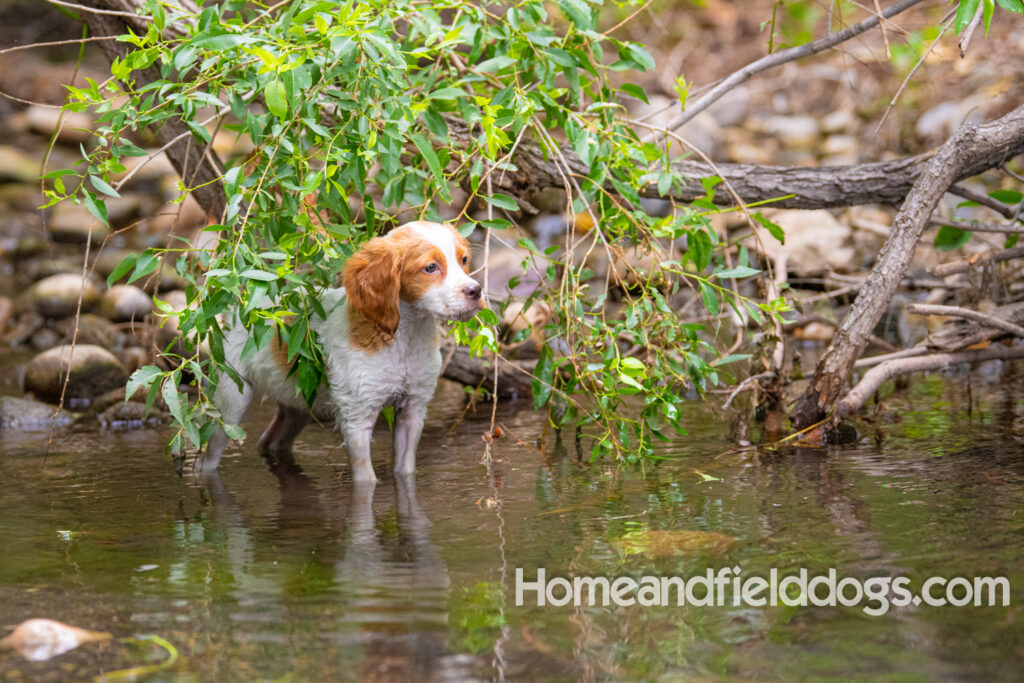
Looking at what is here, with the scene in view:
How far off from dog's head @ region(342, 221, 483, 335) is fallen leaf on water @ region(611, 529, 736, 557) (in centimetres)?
125

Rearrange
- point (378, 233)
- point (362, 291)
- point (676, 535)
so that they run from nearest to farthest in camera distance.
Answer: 1. point (676, 535)
2. point (362, 291)
3. point (378, 233)

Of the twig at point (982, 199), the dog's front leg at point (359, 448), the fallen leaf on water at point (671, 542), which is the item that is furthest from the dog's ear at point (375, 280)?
the twig at point (982, 199)

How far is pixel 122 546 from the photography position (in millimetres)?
3875

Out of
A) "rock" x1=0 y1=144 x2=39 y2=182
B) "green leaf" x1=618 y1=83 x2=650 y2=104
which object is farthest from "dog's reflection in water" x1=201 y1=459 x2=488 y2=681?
"rock" x1=0 y1=144 x2=39 y2=182

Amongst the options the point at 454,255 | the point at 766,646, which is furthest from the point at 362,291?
the point at 766,646

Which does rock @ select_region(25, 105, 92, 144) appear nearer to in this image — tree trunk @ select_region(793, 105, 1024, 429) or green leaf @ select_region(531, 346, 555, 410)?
green leaf @ select_region(531, 346, 555, 410)

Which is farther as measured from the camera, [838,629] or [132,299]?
[132,299]

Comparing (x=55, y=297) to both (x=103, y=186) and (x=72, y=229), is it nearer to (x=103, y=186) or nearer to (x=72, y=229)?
(x=72, y=229)

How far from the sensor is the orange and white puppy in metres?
4.51

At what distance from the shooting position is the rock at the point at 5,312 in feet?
32.1

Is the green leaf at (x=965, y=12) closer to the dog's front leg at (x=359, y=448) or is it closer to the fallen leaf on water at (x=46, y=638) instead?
the dog's front leg at (x=359, y=448)

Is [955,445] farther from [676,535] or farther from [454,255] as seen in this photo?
[454,255]

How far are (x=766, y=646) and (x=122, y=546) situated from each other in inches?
91.8

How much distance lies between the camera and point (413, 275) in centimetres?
453
